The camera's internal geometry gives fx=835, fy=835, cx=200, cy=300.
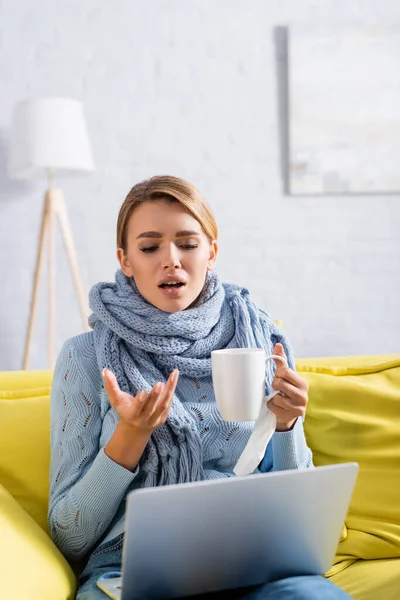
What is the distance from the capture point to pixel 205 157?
3.45 metres

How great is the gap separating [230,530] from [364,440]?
675mm

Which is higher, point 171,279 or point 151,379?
point 171,279

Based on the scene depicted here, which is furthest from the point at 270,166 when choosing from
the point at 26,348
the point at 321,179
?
the point at 26,348

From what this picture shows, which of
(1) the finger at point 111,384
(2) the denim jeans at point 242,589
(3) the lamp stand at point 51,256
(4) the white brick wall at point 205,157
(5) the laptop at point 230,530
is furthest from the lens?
(4) the white brick wall at point 205,157

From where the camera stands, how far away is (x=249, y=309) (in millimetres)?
1686

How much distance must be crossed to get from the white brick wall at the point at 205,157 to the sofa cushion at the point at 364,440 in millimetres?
1693

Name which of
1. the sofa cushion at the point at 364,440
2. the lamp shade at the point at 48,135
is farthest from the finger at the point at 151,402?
the lamp shade at the point at 48,135

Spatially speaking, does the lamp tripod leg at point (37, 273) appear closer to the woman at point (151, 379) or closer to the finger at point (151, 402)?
the woman at point (151, 379)

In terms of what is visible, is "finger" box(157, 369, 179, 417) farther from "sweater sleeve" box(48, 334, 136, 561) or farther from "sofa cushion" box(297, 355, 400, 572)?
"sofa cushion" box(297, 355, 400, 572)

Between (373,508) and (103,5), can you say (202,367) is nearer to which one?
(373,508)

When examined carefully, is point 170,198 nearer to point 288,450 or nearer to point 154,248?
point 154,248

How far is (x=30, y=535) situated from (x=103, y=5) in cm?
254

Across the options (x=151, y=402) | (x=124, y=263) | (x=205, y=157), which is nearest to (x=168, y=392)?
(x=151, y=402)

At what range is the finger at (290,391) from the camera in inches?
53.1
